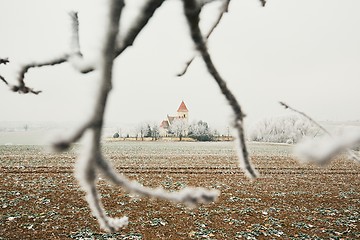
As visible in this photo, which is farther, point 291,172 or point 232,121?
point 291,172

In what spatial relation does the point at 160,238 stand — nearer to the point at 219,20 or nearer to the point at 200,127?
the point at 219,20

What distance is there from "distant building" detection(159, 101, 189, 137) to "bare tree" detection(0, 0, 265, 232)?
94.6m

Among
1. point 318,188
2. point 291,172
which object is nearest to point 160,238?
point 318,188

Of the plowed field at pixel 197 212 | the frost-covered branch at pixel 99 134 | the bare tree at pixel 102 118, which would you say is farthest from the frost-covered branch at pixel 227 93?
the plowed field at pixel 197 212

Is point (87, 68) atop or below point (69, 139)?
atop

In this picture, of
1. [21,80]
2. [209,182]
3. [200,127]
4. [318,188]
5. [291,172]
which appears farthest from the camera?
[200,127]

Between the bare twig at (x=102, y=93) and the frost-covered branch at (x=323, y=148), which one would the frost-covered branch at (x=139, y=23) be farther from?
the frost-covered branch at (x=323, y=148)

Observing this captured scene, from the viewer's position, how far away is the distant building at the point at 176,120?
98.3 meters

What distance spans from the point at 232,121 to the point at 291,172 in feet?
81.6

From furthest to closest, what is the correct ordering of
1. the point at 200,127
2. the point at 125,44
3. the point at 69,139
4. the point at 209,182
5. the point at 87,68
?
the point at 200,127 < the point at 209,182 < the point at 87,68 < the point at 125,44 < the point at 69,139

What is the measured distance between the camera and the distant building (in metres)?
98.3

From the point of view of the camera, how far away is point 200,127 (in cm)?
10106

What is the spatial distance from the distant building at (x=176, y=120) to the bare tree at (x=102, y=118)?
310 ft

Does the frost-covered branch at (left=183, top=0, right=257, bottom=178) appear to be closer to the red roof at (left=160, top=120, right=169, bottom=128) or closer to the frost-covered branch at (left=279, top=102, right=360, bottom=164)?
the frost-covered branch at (left=279, top=102, right=360, bottom=164)
